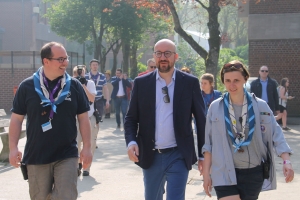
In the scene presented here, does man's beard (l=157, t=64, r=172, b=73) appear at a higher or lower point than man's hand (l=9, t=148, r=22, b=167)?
higher

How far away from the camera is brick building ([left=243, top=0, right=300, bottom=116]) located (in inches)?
848

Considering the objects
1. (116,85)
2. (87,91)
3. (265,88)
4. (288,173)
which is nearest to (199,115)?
(288,173)

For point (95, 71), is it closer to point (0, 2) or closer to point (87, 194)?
point (87, 194)

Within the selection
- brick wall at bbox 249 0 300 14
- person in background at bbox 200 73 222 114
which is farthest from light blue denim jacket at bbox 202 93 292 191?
brick wall at bbox 249 0 300 14

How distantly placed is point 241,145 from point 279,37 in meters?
17.8

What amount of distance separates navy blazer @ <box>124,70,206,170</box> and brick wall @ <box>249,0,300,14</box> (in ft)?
56.0

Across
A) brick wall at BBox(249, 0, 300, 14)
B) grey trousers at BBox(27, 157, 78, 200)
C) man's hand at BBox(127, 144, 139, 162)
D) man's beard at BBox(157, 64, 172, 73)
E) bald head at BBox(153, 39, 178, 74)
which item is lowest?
grey trousers at BBox(27, 157, 78, 200)

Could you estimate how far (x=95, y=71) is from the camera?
1154cm

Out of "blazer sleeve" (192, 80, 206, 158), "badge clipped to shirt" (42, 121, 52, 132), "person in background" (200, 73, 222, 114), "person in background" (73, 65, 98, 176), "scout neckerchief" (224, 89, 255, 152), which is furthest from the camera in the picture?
"person in background" (200, 73, 222, 114)

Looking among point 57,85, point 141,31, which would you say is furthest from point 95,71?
point 141,31

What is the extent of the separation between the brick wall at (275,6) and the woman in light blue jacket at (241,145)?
1763 centimetres

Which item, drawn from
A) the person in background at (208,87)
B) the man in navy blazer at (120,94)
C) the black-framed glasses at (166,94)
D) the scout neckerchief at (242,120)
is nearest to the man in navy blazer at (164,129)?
the black-framed glasses at (166,94)

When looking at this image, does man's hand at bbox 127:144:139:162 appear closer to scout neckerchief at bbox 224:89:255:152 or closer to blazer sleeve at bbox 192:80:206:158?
blazer sleeve at bbox 192:80:206:158

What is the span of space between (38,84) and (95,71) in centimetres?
633
